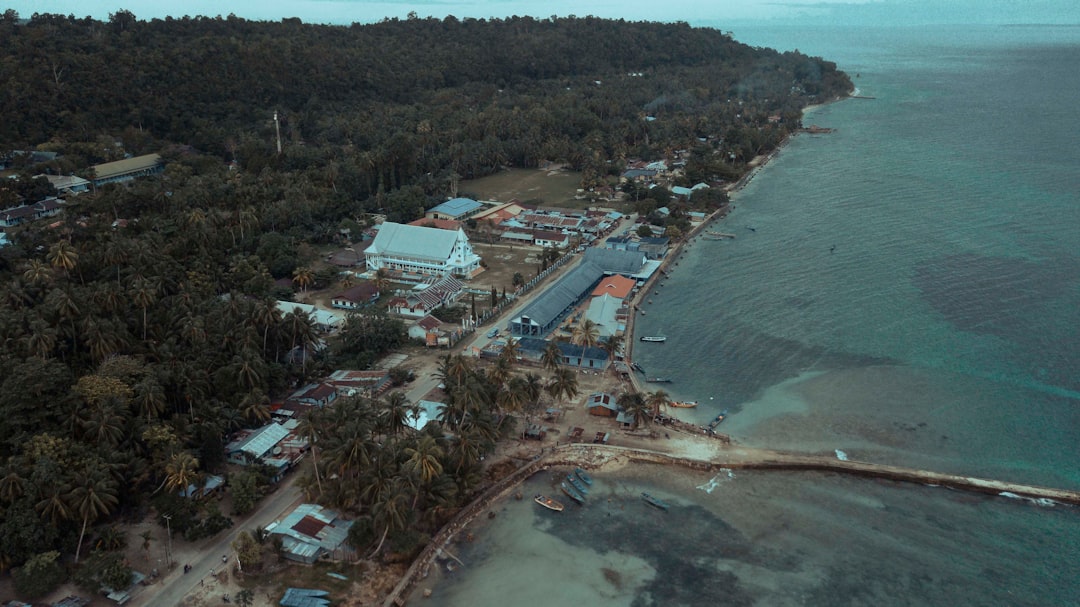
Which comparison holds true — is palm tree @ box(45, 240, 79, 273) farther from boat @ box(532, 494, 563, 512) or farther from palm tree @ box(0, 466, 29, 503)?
boat @ box(532, 494, 563, 512)

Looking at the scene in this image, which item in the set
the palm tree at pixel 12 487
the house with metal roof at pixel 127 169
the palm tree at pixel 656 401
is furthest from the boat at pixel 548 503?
the house with metal roof at pixel 127 169

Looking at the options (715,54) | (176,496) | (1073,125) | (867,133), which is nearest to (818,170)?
(867,133)

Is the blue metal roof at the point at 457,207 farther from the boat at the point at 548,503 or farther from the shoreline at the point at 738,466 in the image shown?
the boat at the point at 548,503

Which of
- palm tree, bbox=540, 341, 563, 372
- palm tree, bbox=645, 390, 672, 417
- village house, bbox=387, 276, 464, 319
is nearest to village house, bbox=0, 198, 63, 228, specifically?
village house, bbox=387, 276, 464, 319

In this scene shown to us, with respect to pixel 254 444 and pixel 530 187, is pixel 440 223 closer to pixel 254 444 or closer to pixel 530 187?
pixel 530 187

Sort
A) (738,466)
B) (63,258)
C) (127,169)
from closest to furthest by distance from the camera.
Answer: (738,466)
(63,258)
(127,169)

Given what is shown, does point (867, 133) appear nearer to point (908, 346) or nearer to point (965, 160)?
point (965, 160)

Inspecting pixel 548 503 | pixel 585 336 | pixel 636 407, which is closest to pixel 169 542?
pixel 548 503
